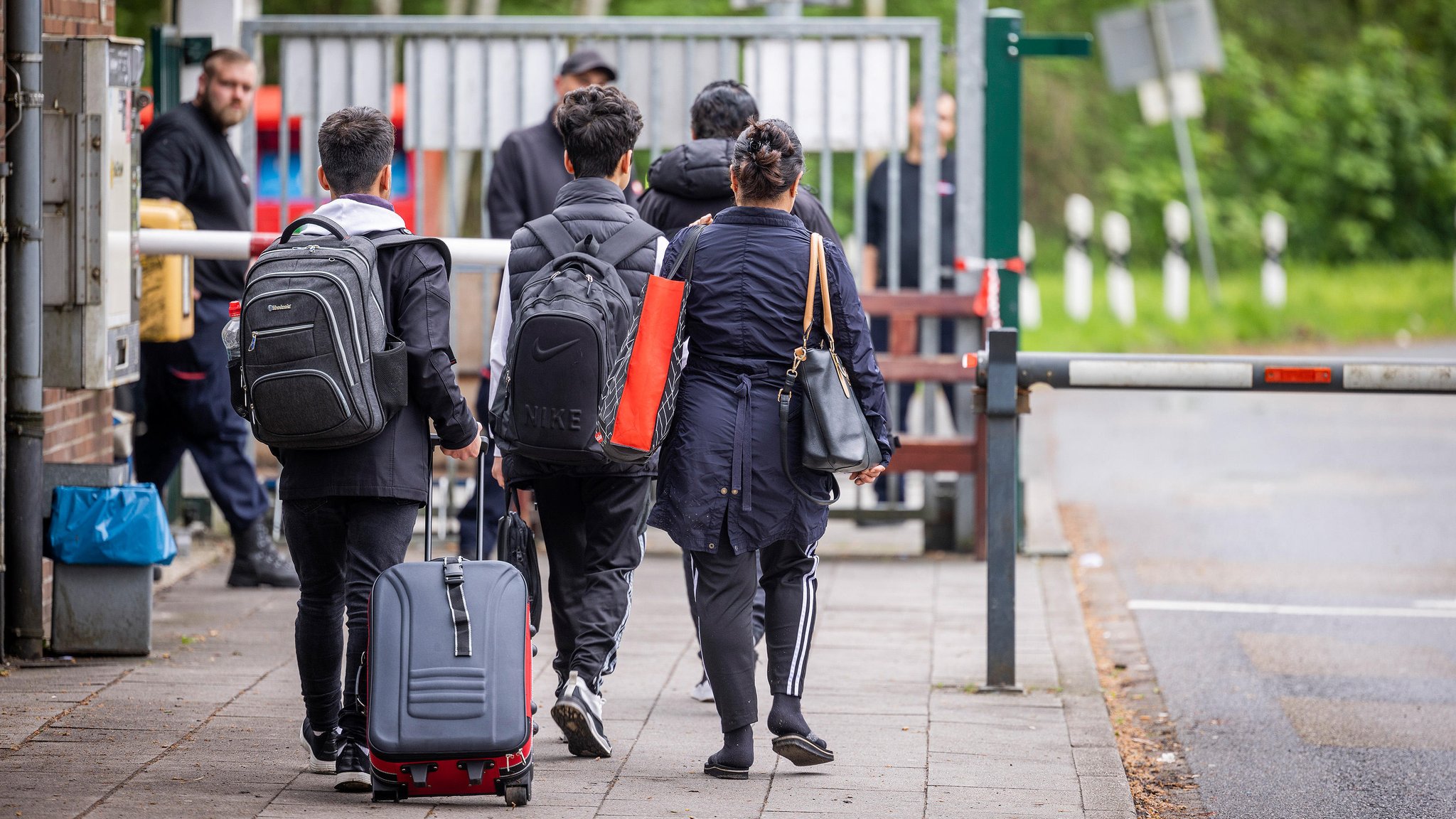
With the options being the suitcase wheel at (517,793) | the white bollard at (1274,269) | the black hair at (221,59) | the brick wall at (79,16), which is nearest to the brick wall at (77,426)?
the brick wall at (79,16)

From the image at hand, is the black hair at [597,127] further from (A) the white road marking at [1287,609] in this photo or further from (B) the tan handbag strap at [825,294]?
(A) the white road marking at [1287,609]

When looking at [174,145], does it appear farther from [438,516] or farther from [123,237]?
[438,516]

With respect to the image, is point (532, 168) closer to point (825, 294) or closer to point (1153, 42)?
point (825, 294)

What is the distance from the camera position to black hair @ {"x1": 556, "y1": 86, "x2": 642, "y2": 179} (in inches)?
194

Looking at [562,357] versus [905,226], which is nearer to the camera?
[562,357]

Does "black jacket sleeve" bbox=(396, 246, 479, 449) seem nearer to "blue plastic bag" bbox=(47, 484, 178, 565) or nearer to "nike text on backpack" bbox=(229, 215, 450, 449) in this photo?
"nike text on backpack" bbox=(229, 215, 450, 449)

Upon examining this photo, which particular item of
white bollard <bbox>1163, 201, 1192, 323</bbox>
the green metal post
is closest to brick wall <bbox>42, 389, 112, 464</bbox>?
the green metal post

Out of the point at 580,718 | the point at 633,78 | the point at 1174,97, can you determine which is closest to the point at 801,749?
the point at 580,718

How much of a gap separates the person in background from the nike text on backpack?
15.0 feet

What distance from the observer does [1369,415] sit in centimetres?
1419

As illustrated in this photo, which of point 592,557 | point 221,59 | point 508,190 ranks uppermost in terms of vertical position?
point 221,59

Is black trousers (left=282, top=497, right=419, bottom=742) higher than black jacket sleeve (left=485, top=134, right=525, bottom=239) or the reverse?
the reverse

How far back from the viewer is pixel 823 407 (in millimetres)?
4617

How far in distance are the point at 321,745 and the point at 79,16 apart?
297 centimetres
